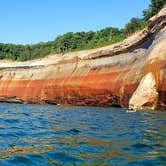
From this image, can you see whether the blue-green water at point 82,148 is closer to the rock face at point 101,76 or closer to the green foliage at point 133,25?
the rock face at point 101,76

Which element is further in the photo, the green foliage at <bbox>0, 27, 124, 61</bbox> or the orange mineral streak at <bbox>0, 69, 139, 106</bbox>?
the green foliage at <bbox>0, 27, 124, 61</bbox>

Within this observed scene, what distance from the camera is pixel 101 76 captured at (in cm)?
4738

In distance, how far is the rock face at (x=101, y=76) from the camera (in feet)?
113

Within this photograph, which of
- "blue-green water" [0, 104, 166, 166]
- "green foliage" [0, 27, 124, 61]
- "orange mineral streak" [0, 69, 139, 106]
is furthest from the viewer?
"green foliage" [0, 27, 124, 61]

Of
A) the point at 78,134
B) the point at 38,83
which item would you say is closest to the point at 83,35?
the point at 38,83

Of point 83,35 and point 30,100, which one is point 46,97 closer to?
point 30,100

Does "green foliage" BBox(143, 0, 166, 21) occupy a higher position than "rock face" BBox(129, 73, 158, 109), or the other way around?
"green foliage" BBox(143, 0, 166, 21)

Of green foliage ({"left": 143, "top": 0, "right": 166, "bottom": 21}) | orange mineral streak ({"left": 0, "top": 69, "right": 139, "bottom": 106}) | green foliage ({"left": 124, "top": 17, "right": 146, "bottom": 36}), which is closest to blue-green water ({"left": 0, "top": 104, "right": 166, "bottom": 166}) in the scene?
orange mineral streak ({"left": 0, "top": 69, "right": 139, "bottom": 106})

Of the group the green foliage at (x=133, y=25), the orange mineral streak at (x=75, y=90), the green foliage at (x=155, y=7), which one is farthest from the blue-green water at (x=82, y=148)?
the green foliage at (x=133, y=25)

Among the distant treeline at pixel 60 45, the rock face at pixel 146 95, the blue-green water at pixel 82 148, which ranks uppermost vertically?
the distant treeline at pixel 60 45

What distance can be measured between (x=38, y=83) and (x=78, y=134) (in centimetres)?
4805

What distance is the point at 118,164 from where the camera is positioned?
9.72 metres

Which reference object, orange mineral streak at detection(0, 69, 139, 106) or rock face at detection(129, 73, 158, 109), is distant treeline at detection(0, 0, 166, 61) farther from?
rock face at detection(129, 73, 158, 109)

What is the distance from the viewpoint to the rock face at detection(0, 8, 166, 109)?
34406 millimetres
